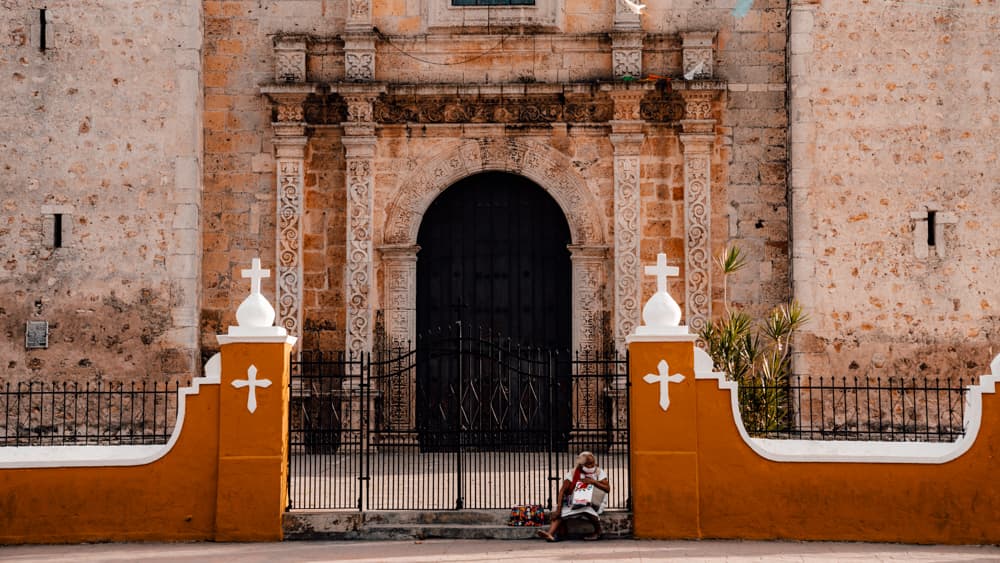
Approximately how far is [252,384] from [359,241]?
17.5 feet

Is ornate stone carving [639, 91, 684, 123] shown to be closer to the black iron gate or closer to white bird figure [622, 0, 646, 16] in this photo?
white bird figure [622, 0, 646, 16]

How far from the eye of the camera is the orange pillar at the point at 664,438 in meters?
10.6

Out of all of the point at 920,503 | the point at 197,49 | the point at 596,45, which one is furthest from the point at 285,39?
the point at 920,503

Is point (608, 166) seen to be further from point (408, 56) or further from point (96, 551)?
point (96, 551)

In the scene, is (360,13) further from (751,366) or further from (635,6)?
(751,366)

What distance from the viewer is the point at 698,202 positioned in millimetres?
15906

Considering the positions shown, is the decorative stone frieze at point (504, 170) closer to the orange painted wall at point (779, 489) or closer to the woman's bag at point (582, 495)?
the orange painted wall at point (779, 489)

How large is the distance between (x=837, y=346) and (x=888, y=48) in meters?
3.80

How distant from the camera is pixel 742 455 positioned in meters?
10.6

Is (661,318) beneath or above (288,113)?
beneath

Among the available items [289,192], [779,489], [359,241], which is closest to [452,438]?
[359,241]

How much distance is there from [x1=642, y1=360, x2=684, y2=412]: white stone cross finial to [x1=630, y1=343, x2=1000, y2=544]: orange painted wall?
0.05 meters

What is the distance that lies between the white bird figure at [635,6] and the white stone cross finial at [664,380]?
6.70 meters

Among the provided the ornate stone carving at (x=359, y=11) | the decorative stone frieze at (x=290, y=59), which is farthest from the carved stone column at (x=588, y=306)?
the decorative stone frieze at (x=290, y=59)
